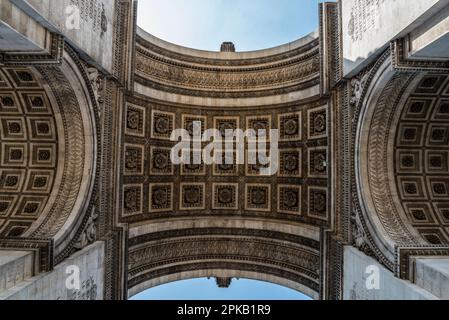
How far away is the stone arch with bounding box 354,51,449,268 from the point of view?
Result: 11.9m

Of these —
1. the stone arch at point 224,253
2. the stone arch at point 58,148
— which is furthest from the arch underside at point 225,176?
the stone arch at point 58,148

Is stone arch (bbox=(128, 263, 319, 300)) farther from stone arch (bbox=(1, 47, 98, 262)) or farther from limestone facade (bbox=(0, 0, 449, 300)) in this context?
stone arch (bbox=(1, 47, 98, 262))

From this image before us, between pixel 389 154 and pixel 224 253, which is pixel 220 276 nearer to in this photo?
pixel 224 253

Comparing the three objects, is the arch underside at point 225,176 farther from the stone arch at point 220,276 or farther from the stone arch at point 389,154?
the stone arch at point 389,154

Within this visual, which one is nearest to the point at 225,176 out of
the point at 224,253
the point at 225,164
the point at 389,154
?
the point at 225,164

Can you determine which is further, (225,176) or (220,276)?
(220,276)

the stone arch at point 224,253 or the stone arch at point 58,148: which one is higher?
the stone arch at point 58,148

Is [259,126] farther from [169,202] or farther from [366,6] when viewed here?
[366,6]

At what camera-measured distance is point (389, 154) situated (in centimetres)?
1341

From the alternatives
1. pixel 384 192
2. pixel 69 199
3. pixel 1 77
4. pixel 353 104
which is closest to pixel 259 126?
pixel 353 104

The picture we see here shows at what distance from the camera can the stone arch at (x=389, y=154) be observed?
39.0ft

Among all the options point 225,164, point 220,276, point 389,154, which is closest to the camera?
point 389,154

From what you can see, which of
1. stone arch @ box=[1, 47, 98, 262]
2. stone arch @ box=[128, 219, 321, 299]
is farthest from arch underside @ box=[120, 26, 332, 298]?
stone arch @ box=[1, 47, 98, 262]

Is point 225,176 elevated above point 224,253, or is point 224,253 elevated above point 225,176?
point 225,176
